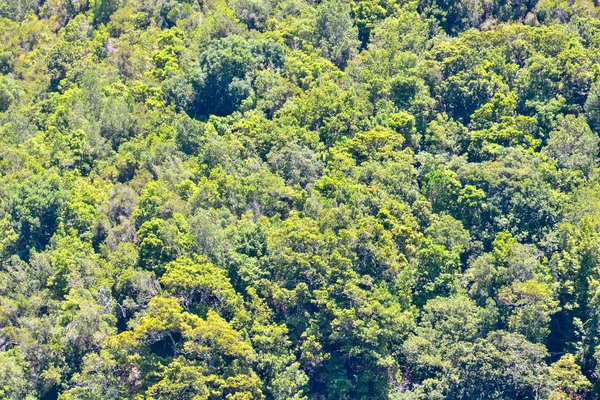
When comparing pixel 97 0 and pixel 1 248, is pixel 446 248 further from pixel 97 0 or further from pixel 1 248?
pixel 97 0

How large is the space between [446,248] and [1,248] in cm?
2826

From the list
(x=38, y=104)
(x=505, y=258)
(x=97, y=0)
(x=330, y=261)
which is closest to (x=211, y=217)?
(x=330, y=261)

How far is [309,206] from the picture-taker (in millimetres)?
70750

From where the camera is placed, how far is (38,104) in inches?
3420

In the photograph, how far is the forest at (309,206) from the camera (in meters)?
64.1

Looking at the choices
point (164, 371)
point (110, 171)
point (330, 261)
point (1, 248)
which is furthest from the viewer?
point (110, 171)

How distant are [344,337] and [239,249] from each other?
28.3 feet

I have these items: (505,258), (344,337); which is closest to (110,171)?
(344,337)

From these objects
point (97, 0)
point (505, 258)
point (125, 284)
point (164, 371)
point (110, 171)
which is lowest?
point (164, 371)

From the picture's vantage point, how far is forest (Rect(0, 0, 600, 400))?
2525 inches

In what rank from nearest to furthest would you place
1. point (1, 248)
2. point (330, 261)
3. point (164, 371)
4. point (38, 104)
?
1. point (164, 371)
2. point (330, 261)
3. point (1, 248)
4. point (38, 104)

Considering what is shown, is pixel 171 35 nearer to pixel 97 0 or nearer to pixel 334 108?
pixel 97 0

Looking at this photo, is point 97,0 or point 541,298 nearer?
point 541,298

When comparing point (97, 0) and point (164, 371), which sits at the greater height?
point (97, 0)
